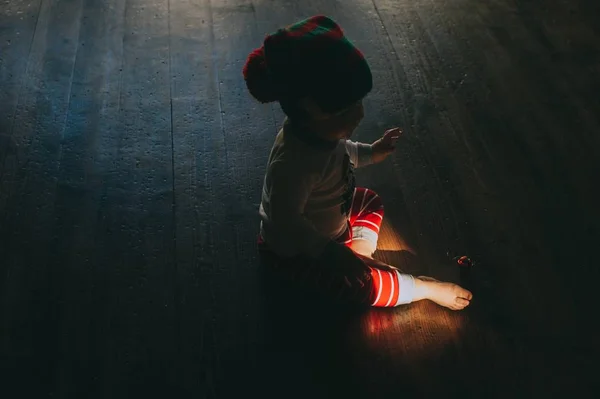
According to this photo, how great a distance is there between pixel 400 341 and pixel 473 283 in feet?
0.70

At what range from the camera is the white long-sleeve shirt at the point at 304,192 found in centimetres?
108

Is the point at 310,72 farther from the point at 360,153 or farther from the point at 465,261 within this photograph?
the point at 465,261

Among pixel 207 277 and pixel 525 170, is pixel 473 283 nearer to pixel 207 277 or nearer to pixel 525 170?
pixel 525 170

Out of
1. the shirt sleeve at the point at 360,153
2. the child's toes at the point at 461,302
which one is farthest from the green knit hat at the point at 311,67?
the child's toes at the point at 461,302

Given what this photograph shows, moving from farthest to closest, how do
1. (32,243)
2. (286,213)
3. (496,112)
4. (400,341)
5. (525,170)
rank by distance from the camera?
(496,112) → (525,170) → (32,243) → (400,341) → (286,213)

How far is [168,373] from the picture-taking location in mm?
1205

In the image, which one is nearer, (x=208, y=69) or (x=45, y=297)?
(x=45, y=297)

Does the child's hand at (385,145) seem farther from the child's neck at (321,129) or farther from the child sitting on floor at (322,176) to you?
the child's neck at (321,129)

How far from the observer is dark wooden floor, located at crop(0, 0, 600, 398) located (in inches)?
48.3

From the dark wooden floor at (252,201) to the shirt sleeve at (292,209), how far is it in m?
0.21

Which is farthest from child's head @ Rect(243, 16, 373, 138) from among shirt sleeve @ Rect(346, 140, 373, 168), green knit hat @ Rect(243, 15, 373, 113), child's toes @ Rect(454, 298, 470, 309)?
child's toes @ Rect(454, 298, 470, 309)

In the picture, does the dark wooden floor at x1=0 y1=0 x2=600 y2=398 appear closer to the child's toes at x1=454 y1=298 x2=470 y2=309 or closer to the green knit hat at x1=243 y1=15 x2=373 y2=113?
the child's toes at x1=454 y1=298 x2=470 y2=309

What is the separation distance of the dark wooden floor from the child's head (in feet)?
1.51

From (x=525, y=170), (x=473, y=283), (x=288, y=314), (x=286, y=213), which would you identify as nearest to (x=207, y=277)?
(x=288, y=314)
